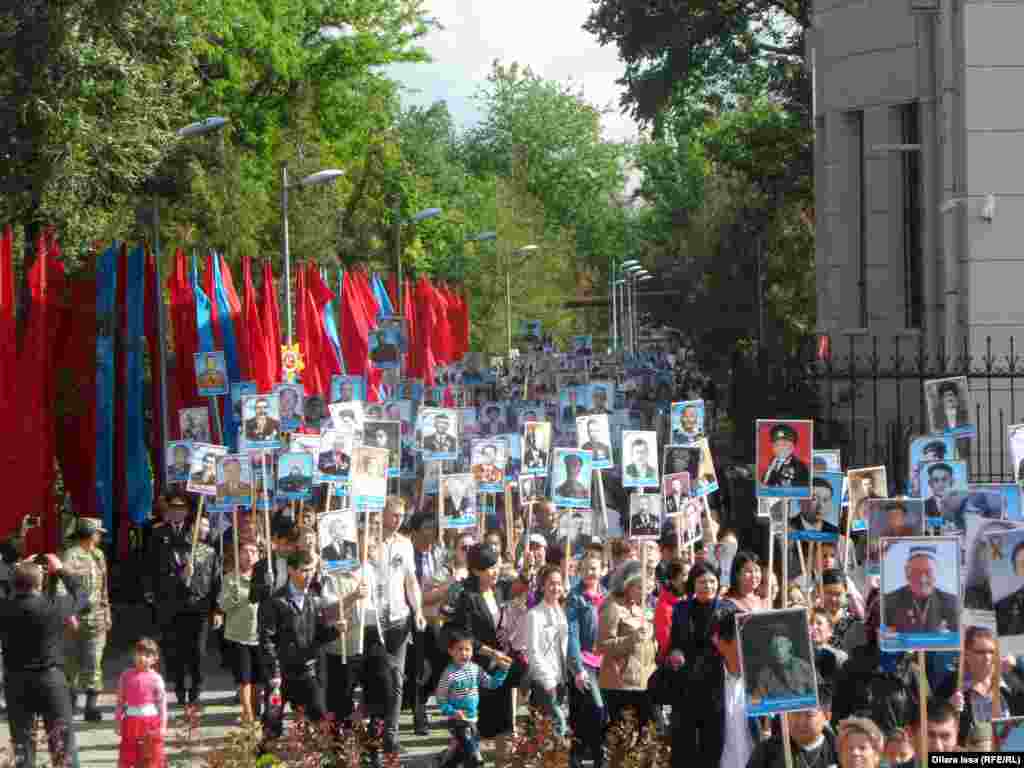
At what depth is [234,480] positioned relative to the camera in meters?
17.4

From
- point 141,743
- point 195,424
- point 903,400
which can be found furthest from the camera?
point 903,400

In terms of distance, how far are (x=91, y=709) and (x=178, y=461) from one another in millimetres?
4734

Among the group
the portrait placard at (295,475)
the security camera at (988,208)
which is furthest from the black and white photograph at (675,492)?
the security camera at (988,208)

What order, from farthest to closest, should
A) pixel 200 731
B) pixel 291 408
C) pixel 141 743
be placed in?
pixel 291 408 → pixel 200 731 → pixel 141 743

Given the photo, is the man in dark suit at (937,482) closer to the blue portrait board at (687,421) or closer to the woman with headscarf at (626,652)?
the woman with headscarf at (626,652)

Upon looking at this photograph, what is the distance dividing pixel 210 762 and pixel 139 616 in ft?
39.2

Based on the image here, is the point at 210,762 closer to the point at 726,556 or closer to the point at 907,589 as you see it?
the point at 907,589

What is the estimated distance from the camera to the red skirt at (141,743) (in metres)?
11.7

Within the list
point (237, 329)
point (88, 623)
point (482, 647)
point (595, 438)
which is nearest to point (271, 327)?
point (237, 329)

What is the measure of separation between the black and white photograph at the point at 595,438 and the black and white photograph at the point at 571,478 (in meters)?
1.63

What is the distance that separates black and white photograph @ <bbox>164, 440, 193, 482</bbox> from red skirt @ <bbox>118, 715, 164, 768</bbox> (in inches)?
323

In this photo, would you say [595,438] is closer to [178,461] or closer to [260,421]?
[260,421]

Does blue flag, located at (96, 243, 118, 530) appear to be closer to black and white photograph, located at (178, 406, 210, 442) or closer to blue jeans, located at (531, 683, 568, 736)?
black and white photograph, located at (178, 406, 210, 442)

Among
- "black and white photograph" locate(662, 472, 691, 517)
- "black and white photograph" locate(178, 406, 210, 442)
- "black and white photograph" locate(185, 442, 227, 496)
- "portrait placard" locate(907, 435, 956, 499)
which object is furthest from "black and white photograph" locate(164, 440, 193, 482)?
"portrait placard" locate(907, 435, 956, 499)
